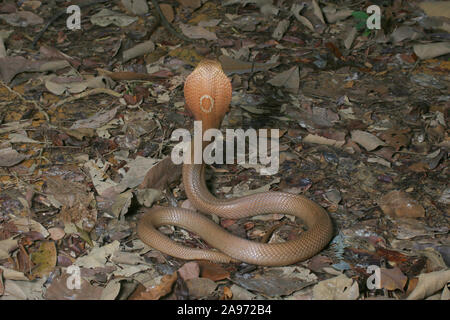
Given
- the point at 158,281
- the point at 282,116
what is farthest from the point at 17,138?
the point at 282,116

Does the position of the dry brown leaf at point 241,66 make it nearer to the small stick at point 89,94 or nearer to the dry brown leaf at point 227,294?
the small stick at point 89,94

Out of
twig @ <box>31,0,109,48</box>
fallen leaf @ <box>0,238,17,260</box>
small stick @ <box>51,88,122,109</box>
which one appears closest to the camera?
fallen leaf @ <box>0,238,17,260</box>

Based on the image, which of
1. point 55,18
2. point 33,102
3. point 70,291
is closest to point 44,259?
point 70,291

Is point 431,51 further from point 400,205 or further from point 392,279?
point 392,279

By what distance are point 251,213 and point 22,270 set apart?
189 cm

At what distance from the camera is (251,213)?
4609 millimetres

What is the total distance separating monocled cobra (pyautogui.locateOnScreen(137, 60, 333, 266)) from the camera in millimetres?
4016

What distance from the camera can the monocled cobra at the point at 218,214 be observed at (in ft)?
13.2

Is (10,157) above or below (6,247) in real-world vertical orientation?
above

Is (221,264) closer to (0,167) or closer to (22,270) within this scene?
(22,270)

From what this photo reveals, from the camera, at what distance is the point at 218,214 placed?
4598mm

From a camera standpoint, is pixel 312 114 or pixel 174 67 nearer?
pixel 312 114

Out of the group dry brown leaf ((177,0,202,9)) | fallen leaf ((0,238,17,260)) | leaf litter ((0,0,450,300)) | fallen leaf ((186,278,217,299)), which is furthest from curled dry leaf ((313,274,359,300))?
dry brown leaf ((177,0,202,9))

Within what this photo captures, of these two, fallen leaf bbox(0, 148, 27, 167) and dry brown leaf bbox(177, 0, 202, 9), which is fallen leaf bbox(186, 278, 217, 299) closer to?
fallen leaf bbox(0, 148, 27, 167)
